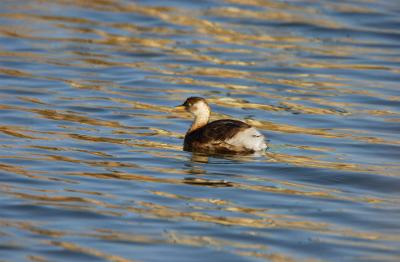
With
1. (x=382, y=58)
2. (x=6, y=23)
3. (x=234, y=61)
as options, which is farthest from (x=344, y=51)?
(x=6, y=23)

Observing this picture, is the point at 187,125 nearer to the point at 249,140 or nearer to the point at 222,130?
the point at 222,130

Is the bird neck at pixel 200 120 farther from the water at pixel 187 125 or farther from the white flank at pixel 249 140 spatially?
the white flank at pixel 249 140

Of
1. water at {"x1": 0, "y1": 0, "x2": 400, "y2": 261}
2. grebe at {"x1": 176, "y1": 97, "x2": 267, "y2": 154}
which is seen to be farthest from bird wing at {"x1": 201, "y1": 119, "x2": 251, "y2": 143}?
water at {"x1": 0, "y1": 0, "x2": 400, "y2": 261}

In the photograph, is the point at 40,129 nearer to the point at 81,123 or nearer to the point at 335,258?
the point at 81,123

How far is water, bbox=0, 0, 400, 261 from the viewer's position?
909 cm

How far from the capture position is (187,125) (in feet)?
48.6

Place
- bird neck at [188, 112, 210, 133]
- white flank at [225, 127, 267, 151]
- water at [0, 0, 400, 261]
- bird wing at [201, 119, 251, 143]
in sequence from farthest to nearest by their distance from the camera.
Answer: bird neck at [188, 112, 210, 133] < bird wing at [201, 119, 251, 143] < white flank at [225, 127, 267, 151] < water at [0, 0, 400, 261]

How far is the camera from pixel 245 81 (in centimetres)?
1752

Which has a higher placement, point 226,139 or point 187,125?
point 226,139

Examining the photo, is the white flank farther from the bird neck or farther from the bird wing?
the bird neck

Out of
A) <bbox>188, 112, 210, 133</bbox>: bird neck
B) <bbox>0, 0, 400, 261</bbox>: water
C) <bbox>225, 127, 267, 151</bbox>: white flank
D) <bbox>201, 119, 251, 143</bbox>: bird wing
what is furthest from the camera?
<bbox>188, 112, 210, 133</bbox>: bird neck

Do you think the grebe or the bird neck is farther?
the bird neck

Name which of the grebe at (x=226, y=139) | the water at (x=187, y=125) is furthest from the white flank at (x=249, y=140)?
the water at (x=187, y=125)

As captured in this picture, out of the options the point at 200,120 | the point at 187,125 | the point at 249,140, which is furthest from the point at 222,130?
the point at 187,125
